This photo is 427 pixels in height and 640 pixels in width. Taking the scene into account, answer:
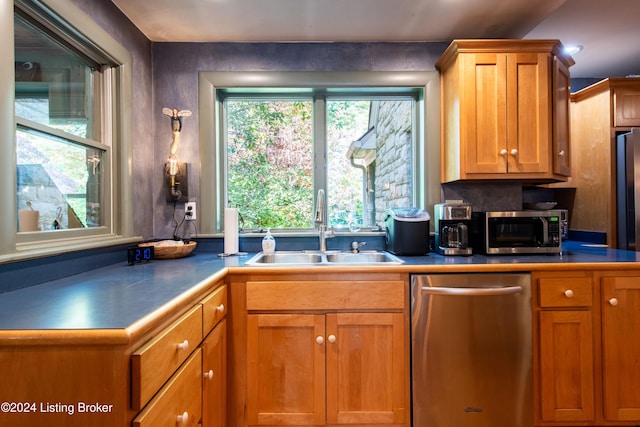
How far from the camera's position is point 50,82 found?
4.84 feet

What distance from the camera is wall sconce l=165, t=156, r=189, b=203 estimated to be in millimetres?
2125

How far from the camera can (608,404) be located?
1.60 meters

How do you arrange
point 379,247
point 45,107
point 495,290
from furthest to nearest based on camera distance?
point 379,247
point 495,290
point 45,107

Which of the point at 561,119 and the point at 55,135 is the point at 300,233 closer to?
the point at 55,135

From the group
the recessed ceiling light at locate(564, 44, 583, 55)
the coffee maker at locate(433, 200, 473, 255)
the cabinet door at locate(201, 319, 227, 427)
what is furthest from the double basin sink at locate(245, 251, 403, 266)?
the recessed ceiling light at locate(564, 44, 583, 55)

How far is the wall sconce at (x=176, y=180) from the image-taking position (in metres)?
2.12

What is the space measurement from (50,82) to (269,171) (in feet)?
4.20

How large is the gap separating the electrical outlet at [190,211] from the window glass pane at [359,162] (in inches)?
37.9

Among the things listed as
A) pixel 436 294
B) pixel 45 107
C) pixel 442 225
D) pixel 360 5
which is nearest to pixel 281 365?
pixel 436 294

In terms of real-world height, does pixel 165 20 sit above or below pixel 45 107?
above

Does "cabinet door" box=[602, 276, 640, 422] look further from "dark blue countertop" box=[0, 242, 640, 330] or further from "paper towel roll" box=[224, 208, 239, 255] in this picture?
"paper towel roll" box=[224, 208, 239, 255]

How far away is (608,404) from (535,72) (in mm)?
1868

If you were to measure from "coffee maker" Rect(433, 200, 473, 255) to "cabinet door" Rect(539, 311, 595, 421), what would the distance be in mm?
550

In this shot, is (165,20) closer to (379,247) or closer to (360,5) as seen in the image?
(360,5)
